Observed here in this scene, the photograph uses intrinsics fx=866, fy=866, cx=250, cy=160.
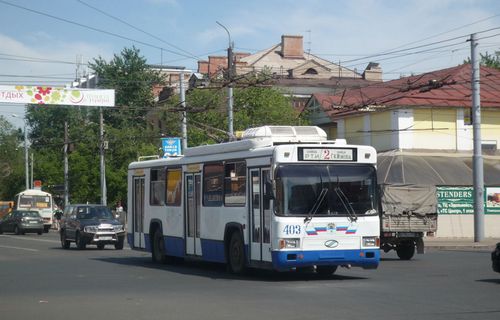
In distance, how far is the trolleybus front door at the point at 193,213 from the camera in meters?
21.8

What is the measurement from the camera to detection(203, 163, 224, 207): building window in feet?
67.3

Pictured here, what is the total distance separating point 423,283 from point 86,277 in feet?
25.8

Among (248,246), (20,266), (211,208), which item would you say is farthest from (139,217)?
(248,246)

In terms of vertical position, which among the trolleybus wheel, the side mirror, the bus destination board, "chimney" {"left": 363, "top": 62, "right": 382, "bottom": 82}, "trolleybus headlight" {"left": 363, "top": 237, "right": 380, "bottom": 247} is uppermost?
"chimney" {"left": 363, "top": 62, "right": 382, "bottom": 82}

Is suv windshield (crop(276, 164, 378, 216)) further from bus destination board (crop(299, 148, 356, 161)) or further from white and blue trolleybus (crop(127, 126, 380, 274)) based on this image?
bus destination board (crop(299, 148, 356, 161))

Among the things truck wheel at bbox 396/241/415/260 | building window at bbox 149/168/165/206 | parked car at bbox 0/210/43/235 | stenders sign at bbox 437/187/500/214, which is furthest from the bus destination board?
parked car at bbox 0/210/43/235

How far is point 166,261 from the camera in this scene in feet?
80.5

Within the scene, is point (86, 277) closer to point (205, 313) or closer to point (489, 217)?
point (205, 313)

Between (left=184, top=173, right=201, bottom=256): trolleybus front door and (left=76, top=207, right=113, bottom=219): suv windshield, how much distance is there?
12757mm

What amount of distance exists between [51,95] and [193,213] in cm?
1367

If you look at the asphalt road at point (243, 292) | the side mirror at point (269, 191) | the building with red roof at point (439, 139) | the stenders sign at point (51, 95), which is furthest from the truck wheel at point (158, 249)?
the building with red roof at point (439, 139)

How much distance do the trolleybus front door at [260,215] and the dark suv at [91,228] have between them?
15663 mm

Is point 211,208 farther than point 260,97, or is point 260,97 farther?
point 260,97

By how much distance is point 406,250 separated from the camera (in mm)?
27047
